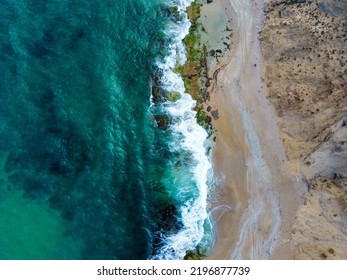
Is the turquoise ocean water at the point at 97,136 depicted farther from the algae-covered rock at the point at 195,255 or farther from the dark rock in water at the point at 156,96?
the algae-covered rock at the point at 195,255

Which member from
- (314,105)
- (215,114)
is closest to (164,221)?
(215,114)

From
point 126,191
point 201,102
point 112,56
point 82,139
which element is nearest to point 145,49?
point 112,56

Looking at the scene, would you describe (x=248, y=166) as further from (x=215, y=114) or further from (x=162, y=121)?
(x=162, y=121)

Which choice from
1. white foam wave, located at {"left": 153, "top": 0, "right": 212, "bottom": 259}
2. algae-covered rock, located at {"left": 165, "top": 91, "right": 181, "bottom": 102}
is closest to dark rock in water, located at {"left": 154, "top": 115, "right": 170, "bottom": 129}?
white foam wave, located at {"left": 153, "top": 0, "right": 212, "bottom": 259}

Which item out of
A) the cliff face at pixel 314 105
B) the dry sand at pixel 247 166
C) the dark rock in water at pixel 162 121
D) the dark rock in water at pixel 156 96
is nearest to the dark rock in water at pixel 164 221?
the dry sand at pixel 247 166

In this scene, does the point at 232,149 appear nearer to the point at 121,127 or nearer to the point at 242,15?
the point at 121,127

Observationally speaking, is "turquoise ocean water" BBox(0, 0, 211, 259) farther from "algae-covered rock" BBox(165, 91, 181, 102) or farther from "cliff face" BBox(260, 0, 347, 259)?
"cliff face" BBox(260, 0, 347, 259)
